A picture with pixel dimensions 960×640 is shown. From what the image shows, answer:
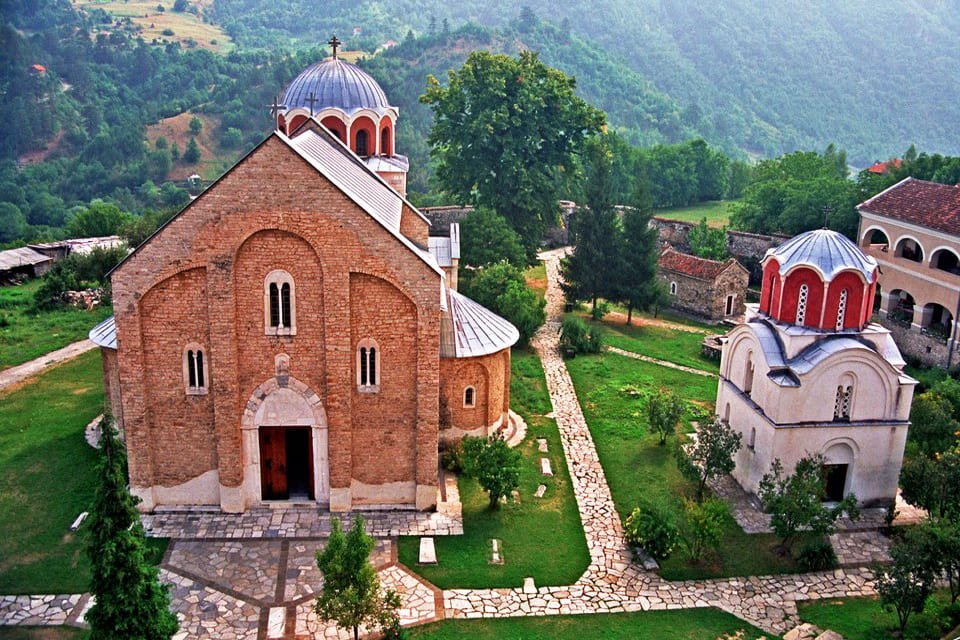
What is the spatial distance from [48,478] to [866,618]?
21004 millimetres

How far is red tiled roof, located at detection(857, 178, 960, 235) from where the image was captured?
1358 inches

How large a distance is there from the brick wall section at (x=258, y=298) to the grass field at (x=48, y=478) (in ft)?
7.85

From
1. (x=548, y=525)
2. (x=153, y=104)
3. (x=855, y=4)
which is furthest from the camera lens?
(x=855, y=4)

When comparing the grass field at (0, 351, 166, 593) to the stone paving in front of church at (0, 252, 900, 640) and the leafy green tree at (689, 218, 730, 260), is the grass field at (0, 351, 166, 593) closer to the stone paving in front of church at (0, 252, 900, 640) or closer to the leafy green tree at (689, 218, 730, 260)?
the stone paving in front of church at (0, 252, 900, 640)

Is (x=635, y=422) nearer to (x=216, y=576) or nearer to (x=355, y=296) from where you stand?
(x=355, y=296)

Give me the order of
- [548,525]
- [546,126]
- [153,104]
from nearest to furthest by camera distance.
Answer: [548,525], [546,126], [153,104]

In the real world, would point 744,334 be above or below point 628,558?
above

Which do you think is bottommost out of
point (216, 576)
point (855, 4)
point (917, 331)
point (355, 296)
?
point (216, 576)

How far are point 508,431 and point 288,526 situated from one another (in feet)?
27.6

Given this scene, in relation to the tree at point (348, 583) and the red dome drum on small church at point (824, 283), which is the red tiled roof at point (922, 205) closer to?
the red dome drum on small church at point (824, 283)

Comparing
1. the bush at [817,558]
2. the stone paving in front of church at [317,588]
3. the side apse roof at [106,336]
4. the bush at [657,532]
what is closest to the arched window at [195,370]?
the stone paving in front of church at [317,588]

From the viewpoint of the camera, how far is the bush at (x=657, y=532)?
65.5 feet

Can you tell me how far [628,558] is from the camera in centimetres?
2039

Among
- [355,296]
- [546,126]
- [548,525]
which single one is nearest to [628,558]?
[548,525]
